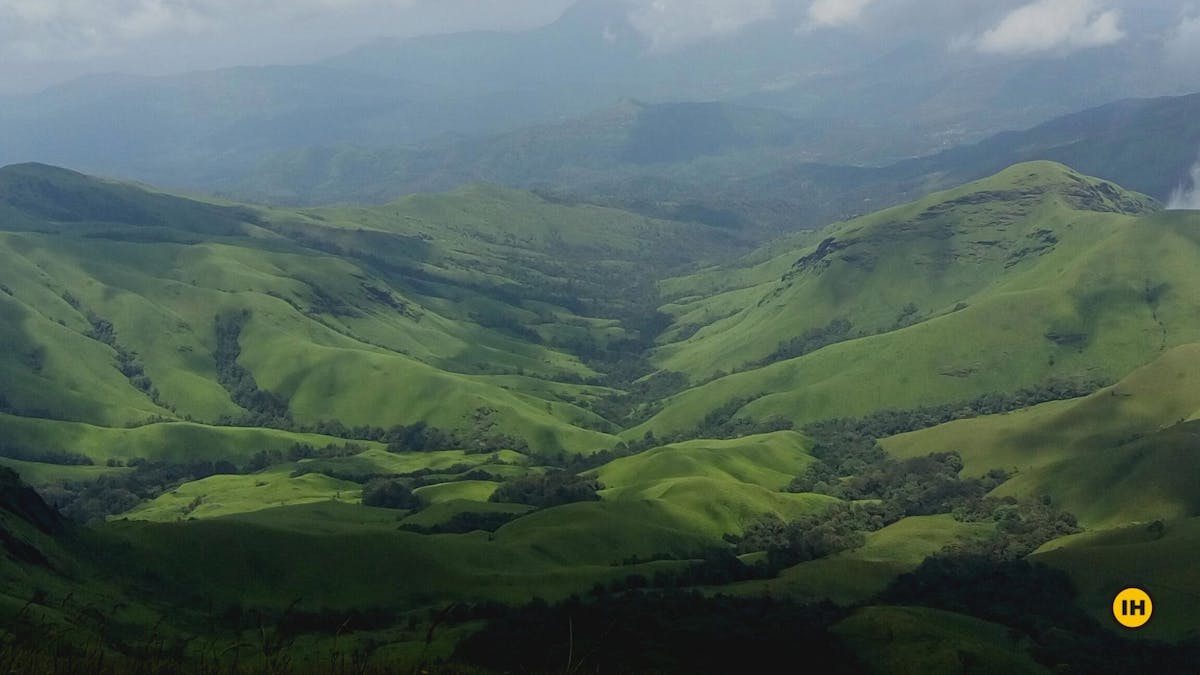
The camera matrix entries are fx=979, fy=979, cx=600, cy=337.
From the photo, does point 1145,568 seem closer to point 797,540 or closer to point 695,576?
point 797,540

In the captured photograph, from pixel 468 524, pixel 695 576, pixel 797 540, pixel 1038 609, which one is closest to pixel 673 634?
pixel 695 576

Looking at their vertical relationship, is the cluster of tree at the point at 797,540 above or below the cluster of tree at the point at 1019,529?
above

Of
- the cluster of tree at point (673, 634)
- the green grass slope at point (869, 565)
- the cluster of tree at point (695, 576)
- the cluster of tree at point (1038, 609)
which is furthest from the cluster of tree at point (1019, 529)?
the cluster of tree at point (673, 634)

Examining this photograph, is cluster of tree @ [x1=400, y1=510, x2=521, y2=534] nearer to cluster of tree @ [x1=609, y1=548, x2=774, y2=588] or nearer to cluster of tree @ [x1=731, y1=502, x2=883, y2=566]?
cluster of tree @ [x1=731, y1=502, x2=883, y2=566]

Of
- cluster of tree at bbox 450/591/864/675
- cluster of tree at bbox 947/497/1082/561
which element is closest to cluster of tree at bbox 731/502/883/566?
cluster of tree at bbox 947/497/1082/561

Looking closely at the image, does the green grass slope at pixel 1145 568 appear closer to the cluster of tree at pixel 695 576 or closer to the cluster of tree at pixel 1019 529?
the cluster of tree at pixel 1019 529

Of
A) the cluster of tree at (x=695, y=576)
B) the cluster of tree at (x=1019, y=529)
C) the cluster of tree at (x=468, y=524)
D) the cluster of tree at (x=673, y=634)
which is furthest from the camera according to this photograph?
the cluster of tree at (x=468, y=524)
